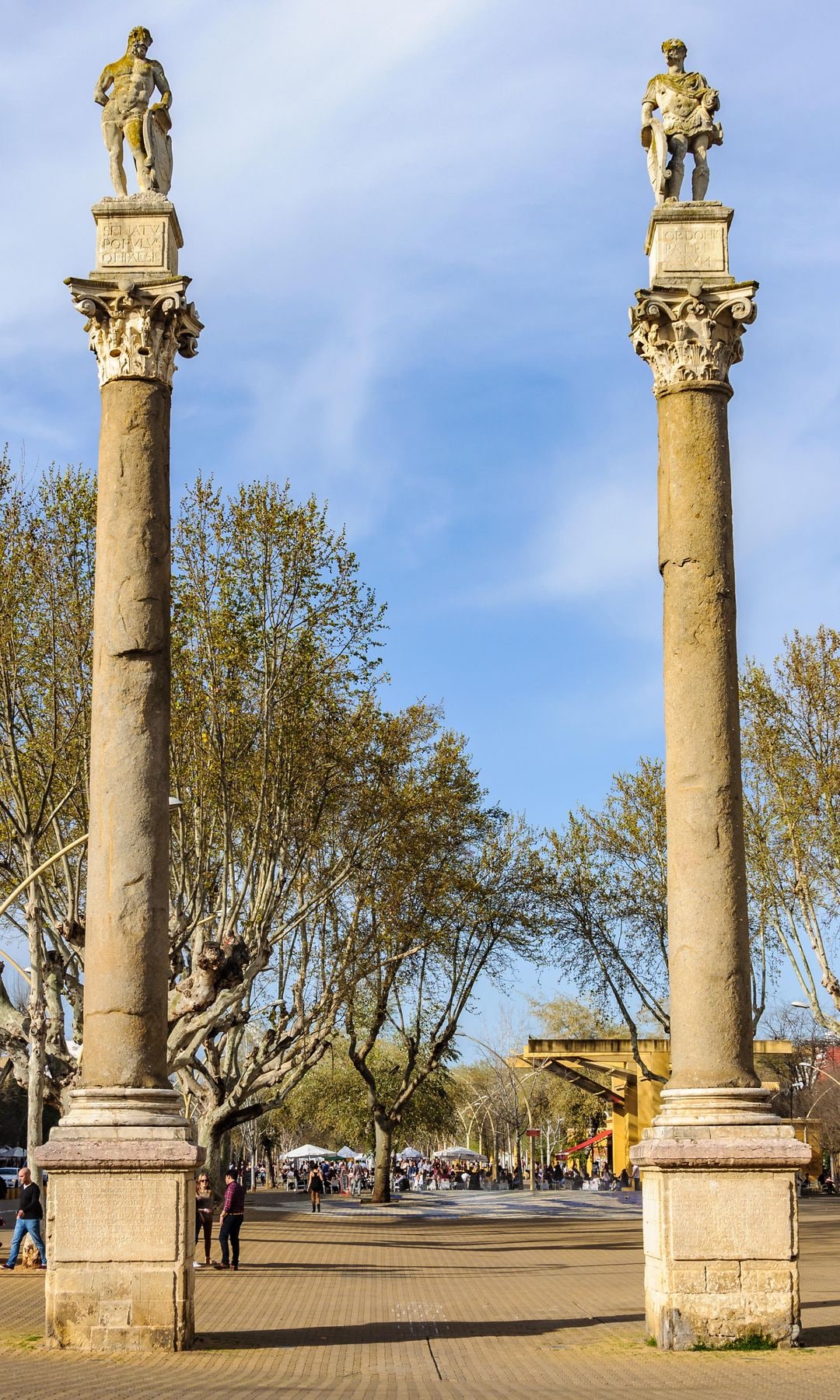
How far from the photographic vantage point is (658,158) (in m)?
16.2

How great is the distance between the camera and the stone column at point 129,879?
13.3 m

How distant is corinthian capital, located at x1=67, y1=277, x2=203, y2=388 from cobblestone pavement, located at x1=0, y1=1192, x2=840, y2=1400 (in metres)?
8.83

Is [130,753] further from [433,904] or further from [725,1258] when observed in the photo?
[433,904]

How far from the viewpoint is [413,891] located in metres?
39.6

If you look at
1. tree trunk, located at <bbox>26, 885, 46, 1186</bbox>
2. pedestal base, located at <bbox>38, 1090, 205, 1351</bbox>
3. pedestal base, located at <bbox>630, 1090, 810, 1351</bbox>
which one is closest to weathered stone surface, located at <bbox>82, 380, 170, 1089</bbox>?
pedestal base, located at <bbox>38, 1090, 205, 1351</bbox>

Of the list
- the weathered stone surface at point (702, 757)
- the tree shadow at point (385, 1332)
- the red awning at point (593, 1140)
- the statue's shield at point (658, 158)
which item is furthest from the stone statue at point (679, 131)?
the red awning at point (593, 1140)

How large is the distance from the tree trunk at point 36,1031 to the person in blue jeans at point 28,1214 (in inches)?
44.2

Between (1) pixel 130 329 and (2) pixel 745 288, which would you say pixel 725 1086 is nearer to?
(2) pixel 745 288

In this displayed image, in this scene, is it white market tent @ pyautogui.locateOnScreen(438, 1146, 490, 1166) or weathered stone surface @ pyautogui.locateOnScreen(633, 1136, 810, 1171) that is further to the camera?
white market tent @ pyautogui.locateOnScreen(438, 1146, 490, 1166)

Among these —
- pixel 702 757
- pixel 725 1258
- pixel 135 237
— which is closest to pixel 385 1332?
pixel 725 1258

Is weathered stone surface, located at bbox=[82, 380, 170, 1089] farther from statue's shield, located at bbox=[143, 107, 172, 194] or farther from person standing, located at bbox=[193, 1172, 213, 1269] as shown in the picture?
person standing, located at bbox=[193, 1172, 213, 1269]

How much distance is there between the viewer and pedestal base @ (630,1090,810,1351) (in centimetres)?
1333

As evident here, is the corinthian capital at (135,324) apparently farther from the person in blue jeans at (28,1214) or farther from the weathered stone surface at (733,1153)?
the person in blue jeans at (28,1214)

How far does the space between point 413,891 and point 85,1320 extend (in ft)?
87.0
